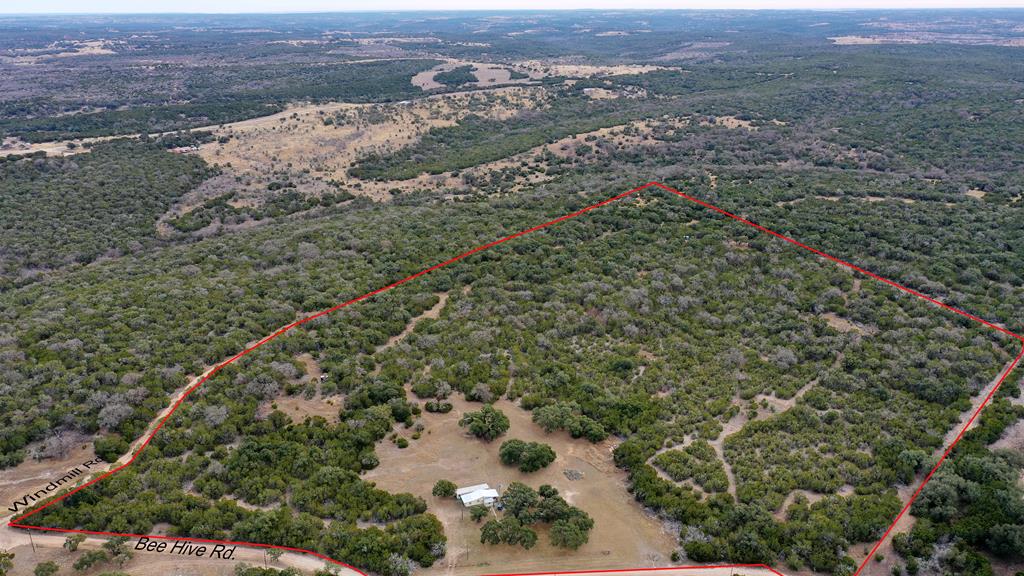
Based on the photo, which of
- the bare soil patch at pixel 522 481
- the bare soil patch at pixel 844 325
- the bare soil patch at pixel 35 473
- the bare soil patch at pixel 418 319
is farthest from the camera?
the bare soil patch at pixel 844 325

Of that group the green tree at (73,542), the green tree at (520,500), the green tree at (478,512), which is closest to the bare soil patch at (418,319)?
the green tree at (478,512)

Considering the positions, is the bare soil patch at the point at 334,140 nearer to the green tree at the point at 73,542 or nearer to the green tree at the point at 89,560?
the green tree at the point at 73,542

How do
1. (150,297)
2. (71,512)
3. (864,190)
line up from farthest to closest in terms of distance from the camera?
(864,190) → (150,297) → (71,512)

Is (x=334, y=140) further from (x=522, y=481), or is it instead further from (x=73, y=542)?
(x=73, y=542)

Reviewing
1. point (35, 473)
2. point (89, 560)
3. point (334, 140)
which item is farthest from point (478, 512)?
point (334, 140)

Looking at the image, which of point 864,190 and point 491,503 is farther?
point 864,190

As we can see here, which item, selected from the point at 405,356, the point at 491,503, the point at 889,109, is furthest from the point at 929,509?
the point at 889,109

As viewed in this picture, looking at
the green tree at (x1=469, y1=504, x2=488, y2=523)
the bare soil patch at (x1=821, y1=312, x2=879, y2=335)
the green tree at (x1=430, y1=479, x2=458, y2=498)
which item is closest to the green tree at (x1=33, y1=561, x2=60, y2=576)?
the green tree at (x1=430, y1=479, x2=458, y2=498)

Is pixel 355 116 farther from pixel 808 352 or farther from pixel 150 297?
pixel 808 352
